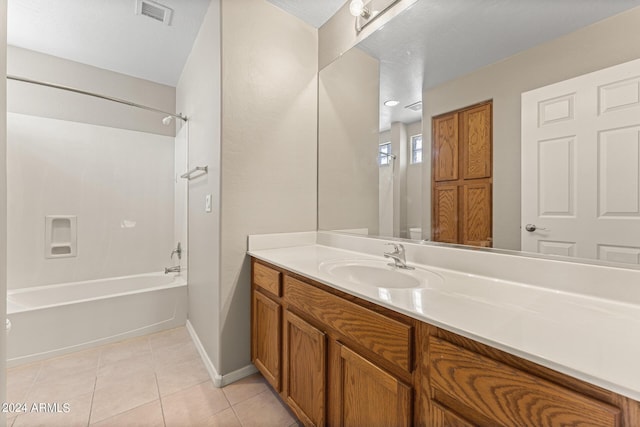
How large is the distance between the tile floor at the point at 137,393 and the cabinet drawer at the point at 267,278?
65 cm

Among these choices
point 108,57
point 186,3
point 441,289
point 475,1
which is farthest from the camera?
point 108,57

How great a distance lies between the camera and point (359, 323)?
36.3 inches

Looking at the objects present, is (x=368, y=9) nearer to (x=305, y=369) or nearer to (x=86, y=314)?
(x=305, y=369)

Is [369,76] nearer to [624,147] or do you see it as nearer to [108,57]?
[624,147]

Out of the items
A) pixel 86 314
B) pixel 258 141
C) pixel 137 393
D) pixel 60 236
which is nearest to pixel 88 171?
pixel 60 236

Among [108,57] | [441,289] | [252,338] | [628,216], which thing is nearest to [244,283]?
[252,338]

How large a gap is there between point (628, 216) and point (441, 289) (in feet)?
1.91

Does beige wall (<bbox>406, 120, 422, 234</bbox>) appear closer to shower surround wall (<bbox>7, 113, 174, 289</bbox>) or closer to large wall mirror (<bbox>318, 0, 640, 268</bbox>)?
large wall mirror (<bbox>318, 0, 640, 268</bbox>)

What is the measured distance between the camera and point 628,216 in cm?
81

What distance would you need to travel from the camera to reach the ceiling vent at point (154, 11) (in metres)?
1.83

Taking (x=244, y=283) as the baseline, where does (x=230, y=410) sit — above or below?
below

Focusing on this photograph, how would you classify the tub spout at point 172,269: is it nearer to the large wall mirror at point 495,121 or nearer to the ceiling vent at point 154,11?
the large wall mirror at point 495,121

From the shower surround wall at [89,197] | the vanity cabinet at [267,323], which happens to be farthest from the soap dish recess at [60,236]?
the vanity cabinet at [267,323]

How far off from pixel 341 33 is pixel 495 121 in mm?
1276
